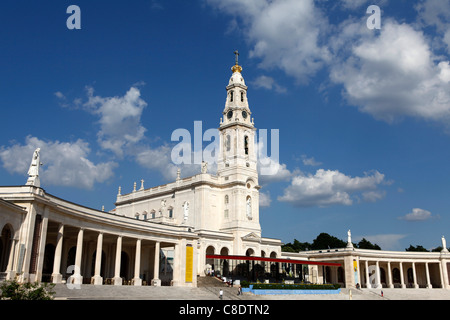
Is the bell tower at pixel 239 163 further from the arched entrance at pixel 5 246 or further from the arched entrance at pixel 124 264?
the arched entrance at pixel 5 246

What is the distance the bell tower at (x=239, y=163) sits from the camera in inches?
2840

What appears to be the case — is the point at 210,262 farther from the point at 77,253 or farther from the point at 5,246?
the point at 5,246

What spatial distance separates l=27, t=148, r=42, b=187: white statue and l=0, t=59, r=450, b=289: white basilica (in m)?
0.08

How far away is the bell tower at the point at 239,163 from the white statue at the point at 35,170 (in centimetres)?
3949

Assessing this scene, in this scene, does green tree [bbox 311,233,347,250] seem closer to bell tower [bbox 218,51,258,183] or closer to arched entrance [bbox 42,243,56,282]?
bell tower [bbox 218,51,258,183]

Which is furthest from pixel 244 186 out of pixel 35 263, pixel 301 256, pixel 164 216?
pixel 35 263

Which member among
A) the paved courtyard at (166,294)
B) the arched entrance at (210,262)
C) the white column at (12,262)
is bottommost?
the paved courtyard at (166,294)

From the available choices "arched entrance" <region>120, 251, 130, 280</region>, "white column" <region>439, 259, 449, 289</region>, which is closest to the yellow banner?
"arched entrance" <region>120, 251, 130, 280</region>

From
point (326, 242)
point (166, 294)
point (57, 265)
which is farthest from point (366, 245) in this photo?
point (57, 265)

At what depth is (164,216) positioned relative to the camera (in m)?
76.1

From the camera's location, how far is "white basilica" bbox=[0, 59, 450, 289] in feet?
113

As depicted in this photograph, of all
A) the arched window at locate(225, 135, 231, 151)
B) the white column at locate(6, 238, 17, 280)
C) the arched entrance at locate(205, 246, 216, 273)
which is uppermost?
the arched window at locate(225, 135, 231, 151)

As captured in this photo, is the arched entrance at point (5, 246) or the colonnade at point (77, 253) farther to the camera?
the colonnade at point (77, 253)

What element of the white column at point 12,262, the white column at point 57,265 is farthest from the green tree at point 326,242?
the white column at point 12,262
